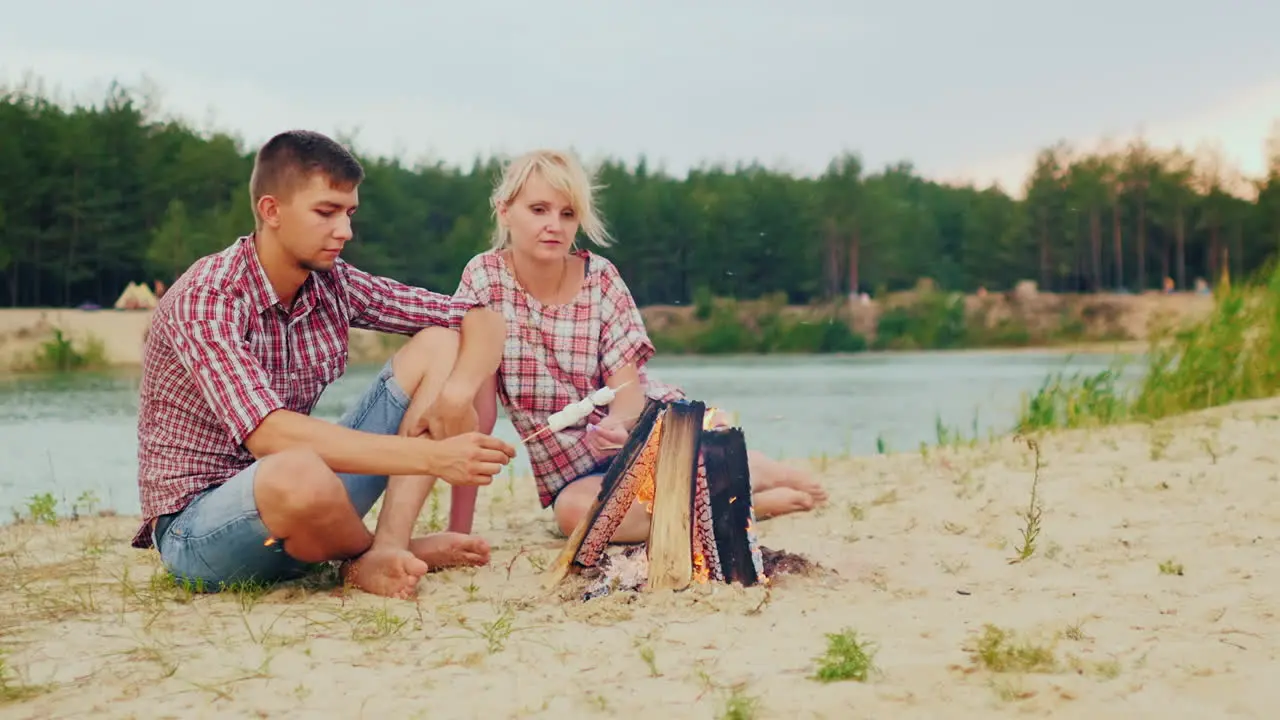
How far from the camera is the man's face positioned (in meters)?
3.08

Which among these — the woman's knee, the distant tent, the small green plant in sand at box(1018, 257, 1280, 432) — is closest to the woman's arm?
the woman's knee

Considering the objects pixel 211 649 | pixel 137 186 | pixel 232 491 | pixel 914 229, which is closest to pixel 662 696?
pixel 211 649

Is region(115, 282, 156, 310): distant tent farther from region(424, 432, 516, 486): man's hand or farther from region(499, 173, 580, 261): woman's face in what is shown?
region(424, 432, 516, 486): man's hand

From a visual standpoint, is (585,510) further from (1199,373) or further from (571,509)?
(1199,373)

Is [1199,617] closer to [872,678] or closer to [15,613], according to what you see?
[872,678]

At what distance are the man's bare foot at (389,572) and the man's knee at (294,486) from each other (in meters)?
0.31

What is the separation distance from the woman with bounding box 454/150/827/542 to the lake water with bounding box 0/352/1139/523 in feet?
2.20

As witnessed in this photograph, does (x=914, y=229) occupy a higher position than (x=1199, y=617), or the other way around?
(x=914, y=229)

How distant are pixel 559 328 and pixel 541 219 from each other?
431 millimetres

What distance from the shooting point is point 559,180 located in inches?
155

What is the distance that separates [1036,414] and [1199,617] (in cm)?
475

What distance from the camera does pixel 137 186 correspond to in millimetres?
29406

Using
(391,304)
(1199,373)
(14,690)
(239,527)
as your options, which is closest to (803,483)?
(391,304)

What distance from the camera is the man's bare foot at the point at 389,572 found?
317 cm
